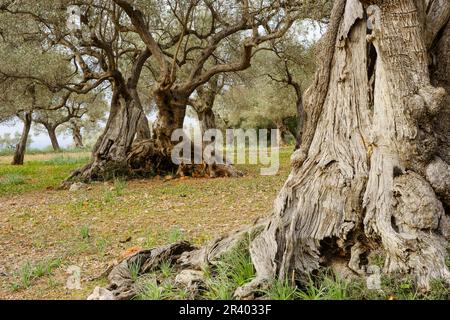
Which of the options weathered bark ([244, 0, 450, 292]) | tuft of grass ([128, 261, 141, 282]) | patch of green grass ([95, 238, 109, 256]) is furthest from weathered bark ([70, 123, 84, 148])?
weathered bark ([244, 0, 450, 292])

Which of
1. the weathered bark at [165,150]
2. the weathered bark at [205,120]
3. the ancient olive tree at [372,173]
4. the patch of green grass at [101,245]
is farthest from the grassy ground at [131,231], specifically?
the weathered bark at [205,120]

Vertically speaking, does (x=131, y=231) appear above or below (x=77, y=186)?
below

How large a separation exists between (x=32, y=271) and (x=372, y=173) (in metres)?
4.17

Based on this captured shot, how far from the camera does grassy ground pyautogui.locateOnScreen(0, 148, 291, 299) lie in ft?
17.7

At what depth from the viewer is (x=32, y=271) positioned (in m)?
5.28

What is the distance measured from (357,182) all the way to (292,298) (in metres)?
1.54

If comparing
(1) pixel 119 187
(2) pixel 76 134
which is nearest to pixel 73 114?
(2) pixel 76 134

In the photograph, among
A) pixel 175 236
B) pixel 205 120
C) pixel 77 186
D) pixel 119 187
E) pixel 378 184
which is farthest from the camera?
pixel 205 120

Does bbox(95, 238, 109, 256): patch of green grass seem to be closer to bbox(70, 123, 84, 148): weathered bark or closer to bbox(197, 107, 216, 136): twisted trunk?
bbox(197, 107, 216, 136): twisted trunk

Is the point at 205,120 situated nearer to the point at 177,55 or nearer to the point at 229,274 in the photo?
the point at 177,55

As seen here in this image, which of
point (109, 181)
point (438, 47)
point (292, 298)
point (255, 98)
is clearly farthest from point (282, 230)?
point (255, 98)
